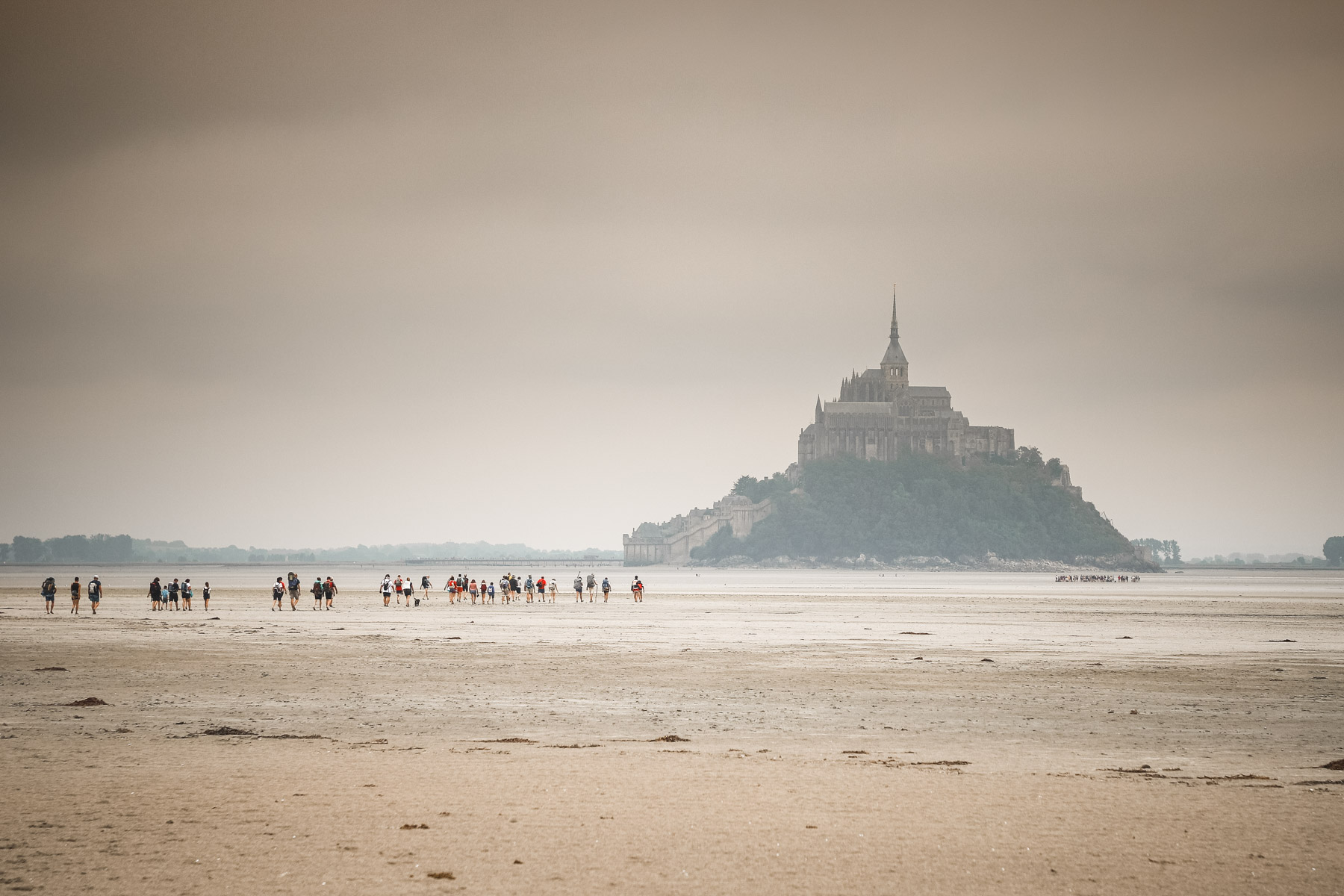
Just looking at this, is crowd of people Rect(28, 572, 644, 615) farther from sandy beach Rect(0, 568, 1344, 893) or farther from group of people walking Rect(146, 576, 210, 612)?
sandy beach Rect(0, 568, 1344, 893)

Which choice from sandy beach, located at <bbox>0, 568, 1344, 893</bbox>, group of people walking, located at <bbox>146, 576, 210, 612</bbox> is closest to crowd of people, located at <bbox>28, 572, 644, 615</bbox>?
group of people walking, located at <bbox>146, 576, 210, 612</bbox>

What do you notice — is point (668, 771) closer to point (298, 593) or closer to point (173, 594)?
point (173, 594)

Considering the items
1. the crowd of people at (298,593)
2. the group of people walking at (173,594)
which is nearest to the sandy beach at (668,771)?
the group of people walking at (173,594)

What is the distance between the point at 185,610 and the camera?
46188 millimetres

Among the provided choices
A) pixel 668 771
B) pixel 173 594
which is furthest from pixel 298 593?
pixel 668 771

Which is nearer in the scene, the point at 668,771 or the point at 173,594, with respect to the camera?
the point at 668,771

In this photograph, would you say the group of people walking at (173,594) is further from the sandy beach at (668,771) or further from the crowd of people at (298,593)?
the sandy beach at (668,771)

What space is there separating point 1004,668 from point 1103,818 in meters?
14.4

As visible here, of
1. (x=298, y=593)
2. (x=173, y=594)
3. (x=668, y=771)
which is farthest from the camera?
(x=298, y=593)

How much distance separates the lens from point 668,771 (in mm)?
12594

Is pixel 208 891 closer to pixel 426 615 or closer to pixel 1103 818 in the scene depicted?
pixel 1103 818

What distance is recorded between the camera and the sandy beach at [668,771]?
8.89m

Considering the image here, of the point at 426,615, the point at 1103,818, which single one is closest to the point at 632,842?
the point at 1103,818

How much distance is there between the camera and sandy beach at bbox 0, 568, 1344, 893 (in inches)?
350
